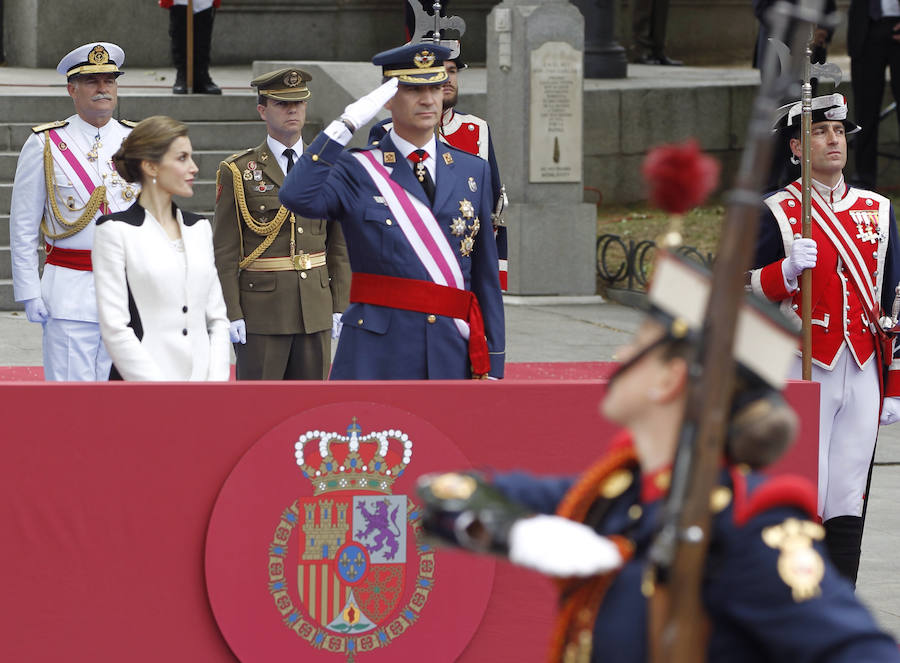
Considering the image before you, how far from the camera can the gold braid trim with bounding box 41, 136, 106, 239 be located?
22.1 ft

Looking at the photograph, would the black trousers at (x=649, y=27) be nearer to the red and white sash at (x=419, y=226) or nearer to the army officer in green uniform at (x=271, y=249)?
the army officer in green uniform at (x=271, y=249)

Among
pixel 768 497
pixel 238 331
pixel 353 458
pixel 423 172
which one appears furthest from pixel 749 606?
pixel 238 331

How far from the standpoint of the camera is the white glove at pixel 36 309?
6.76m

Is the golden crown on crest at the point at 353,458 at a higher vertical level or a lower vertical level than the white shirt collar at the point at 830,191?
lower

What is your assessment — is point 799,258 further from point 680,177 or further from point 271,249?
point 680,177

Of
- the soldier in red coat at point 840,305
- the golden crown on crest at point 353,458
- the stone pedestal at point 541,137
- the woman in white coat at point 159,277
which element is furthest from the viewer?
the stone pedestal at point 541,137

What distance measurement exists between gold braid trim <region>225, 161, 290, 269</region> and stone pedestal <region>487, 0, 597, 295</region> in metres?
5.83

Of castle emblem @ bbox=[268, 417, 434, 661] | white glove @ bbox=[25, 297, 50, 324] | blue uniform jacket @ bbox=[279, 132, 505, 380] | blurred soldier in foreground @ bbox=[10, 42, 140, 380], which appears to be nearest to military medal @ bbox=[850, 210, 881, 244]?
blue uniform jacket @ bbox=[279, 132, 505, 380]

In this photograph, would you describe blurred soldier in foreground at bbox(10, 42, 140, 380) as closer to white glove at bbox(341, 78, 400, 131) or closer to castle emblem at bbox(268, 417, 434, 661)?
white glove at bbox(341, 78, 400, 131)

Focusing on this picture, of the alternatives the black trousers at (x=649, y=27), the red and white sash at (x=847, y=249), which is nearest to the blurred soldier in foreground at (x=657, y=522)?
the red and white sash at (x=847, y=249)

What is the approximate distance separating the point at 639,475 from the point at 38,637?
8.65 ft

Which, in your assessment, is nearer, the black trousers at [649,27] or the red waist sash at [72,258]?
the red waist sash at [72,258]

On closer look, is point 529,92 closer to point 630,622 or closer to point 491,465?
point 491,465

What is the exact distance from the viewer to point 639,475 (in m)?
2.58
